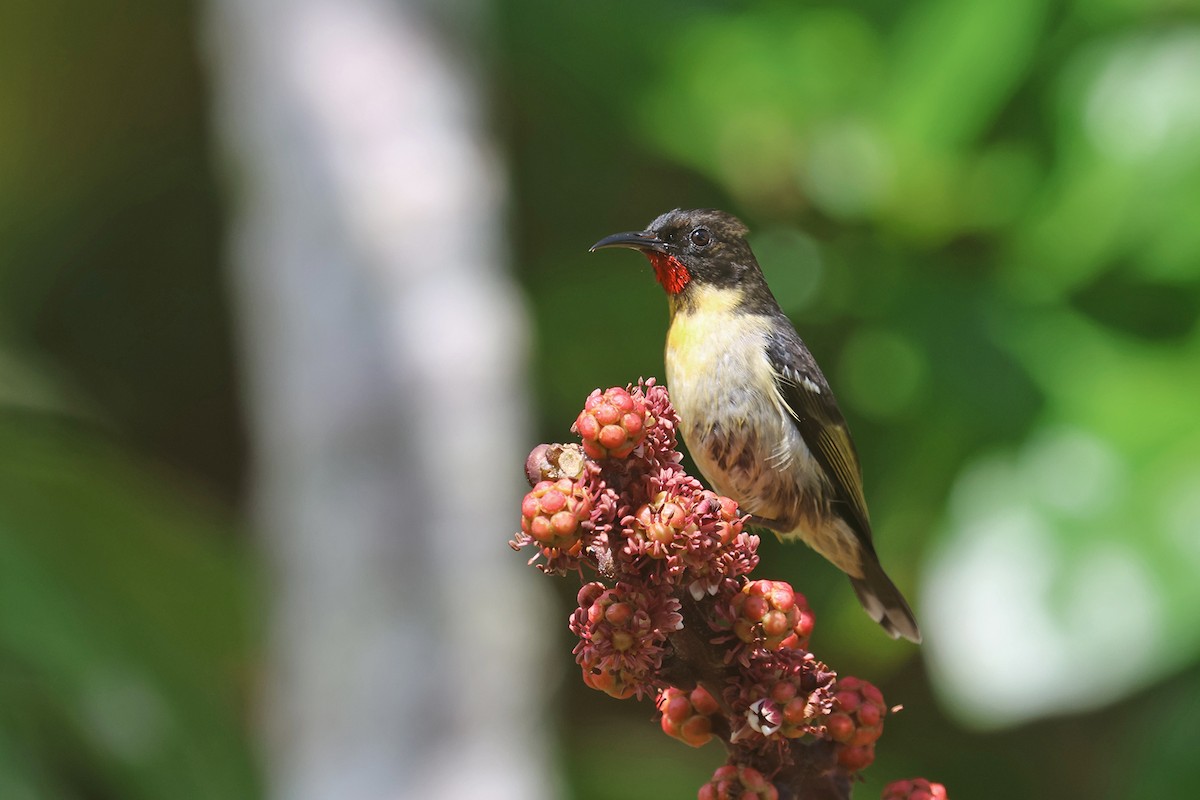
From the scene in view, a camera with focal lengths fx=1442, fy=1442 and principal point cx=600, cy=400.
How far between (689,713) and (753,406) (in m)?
1.19

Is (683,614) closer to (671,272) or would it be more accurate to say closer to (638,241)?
(638,241)

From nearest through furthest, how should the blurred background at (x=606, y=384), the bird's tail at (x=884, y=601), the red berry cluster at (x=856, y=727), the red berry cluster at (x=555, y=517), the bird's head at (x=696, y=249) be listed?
1. the red berry cluster at (x=555, y=517)
2. the red berry cluster at (x=856, y=727)
3. the bird's tail at (x=884, y=601)
4. the bird's head at (x=696, y=249)
5. the blurred background at (x=606, y=384)

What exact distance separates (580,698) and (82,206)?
341 cm

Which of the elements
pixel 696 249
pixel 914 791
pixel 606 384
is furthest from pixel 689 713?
pixel 606 384

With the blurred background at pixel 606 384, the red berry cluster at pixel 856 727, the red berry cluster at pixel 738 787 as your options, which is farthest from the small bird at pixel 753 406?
the blurred background at pixel 606 384

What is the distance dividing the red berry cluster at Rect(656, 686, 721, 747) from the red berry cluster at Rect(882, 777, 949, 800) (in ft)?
0.57

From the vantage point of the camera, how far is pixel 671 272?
2541 millimetres

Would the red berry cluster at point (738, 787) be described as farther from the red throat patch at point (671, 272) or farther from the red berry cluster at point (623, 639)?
the red throat patch at point (671, 272)

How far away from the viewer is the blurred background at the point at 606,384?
4426 mm

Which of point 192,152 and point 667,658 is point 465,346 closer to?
point 192,152

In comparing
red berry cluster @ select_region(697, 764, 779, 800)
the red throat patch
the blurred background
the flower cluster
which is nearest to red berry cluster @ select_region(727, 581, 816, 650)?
the flower cluster

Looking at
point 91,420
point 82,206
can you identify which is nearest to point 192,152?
point 82,206

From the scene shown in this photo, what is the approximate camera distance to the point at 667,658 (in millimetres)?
1311

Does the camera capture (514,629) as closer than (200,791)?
Yes
